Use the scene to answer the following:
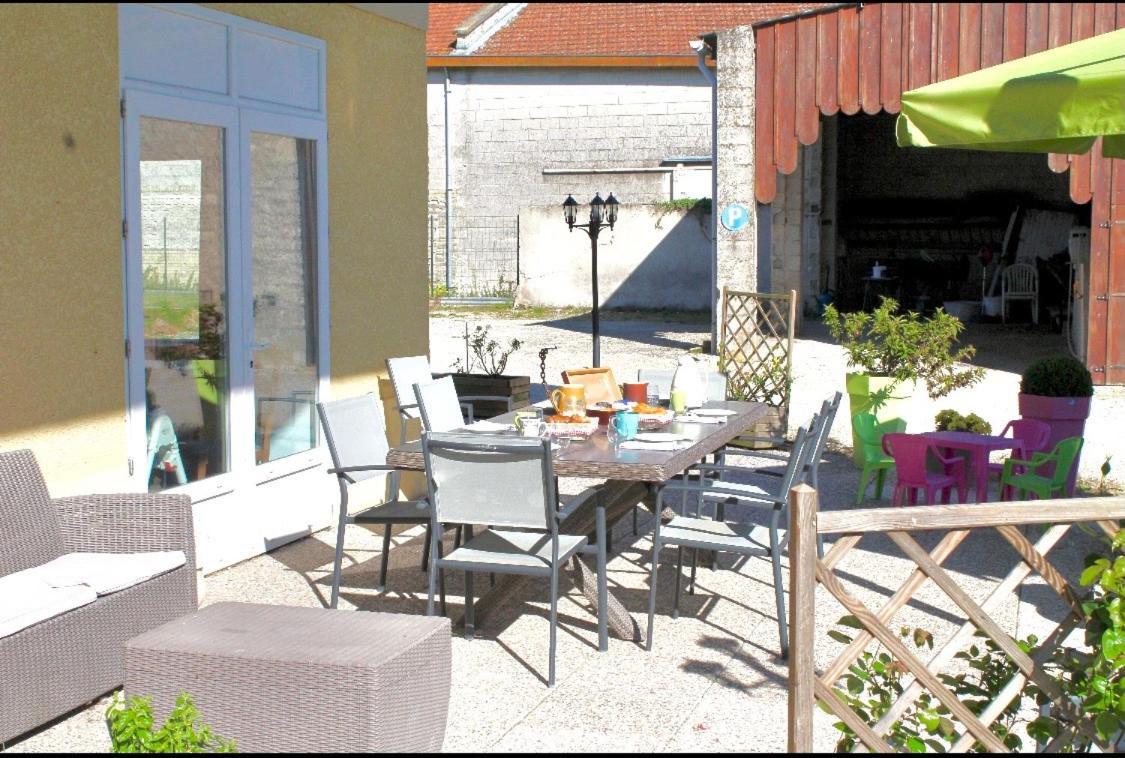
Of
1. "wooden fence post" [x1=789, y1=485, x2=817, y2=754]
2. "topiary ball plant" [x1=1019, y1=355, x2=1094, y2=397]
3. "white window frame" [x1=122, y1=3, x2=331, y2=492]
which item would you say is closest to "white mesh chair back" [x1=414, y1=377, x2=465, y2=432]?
"white window frame" [x1=122, y1=3, x2=331, y2=492]

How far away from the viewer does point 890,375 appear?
26.5ft

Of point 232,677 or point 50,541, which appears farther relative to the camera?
point 50,541

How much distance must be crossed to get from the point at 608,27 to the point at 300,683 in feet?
67.4

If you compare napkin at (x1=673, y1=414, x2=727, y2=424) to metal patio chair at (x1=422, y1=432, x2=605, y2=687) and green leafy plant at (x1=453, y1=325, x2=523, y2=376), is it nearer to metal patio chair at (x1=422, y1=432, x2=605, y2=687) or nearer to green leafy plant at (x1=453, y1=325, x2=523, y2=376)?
metal patio chair at (x1=422, y1=432, x2=605, y2=687)

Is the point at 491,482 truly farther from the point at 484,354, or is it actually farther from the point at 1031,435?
the point at 484,354

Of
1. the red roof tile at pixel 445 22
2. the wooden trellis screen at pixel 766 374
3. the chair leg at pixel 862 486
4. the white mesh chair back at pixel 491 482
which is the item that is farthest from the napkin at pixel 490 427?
the red roof tile at pixel 445 22

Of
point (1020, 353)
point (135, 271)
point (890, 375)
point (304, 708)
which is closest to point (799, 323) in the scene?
point (1020, 353)

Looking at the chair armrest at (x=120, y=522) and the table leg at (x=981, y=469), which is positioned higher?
the chair armrest at (x=120, y=522)

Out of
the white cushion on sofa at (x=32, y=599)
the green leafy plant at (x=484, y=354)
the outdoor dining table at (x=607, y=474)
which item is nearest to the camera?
the white cushion on sofa at (x=32, y=599)

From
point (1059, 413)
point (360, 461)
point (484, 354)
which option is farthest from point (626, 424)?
point (484, 354)

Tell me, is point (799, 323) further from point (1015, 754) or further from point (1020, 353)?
point (1015, 754)

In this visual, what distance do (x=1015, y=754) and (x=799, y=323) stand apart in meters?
14.7

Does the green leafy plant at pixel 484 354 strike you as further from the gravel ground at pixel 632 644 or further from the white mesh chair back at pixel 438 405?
the gravel ground at pixel 632 644

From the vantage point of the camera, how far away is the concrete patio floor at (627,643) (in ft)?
12.8
